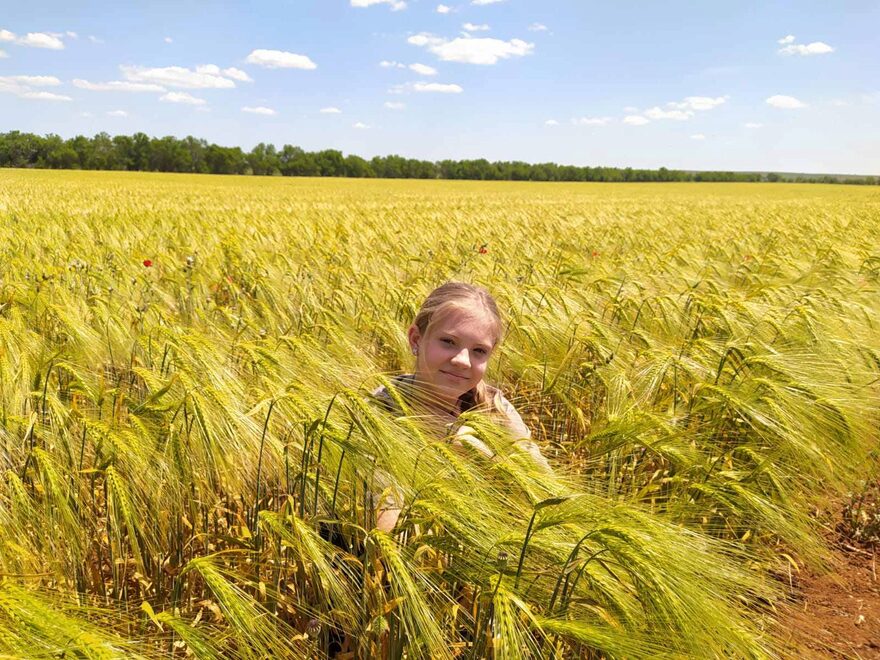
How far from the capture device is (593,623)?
121 centimetres

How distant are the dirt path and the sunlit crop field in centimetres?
11

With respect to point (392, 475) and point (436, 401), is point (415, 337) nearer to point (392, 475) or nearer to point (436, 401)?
point (436, 401)

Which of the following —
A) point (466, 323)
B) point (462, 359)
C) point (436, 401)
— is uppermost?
point (466, 323)

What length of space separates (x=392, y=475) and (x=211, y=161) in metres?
79.0

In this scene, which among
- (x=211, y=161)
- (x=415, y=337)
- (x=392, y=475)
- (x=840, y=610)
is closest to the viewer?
(x=392, y=475)

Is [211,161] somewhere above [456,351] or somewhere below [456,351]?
above

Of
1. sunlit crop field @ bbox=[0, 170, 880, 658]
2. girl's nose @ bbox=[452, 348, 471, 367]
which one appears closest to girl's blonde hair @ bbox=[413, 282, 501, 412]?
girl's nose @ bbox=[452, 348, 471, 367]

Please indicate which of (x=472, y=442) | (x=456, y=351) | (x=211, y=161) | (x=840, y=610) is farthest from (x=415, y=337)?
(x=211, y=161)

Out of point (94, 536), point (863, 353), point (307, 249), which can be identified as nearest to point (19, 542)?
point (94, 536)

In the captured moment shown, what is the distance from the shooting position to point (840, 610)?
207 cm

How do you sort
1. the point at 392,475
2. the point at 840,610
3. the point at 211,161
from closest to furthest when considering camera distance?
1. the point at 392,475
2. the point at 840,610
3. the point at 211,161

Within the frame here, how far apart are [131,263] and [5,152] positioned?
7721 cm

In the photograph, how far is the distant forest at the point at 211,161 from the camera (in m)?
69.1

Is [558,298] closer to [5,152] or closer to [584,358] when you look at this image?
[584,358]
